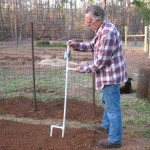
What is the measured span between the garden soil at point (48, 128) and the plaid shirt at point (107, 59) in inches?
36.2

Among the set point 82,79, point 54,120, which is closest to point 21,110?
point 54,120

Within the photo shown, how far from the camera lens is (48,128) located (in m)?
5.18

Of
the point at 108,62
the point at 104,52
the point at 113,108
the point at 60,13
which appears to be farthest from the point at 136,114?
the point at 60,13

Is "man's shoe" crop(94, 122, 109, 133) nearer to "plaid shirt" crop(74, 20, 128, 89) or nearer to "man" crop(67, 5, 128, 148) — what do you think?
"man" crop(67, 5, 128, 148)

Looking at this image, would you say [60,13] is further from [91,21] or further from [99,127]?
[91,21]

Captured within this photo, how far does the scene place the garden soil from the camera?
4.50m

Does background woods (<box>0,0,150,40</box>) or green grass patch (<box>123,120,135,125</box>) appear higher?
background woods (<box>0,0,150,40</box>)

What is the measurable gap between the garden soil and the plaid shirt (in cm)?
92

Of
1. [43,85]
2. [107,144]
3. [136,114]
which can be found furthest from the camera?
[43,85]

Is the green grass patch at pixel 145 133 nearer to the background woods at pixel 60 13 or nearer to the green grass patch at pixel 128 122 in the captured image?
the green grass patch at pixel 128 122

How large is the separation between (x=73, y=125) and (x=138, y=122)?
3.51 ft

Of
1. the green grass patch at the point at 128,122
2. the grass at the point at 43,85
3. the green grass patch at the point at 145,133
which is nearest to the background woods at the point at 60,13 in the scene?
the grass at the point at 43,85

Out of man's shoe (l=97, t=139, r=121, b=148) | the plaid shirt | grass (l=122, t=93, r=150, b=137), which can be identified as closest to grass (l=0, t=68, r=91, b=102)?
grass (l=122, t=93, r=150, b=137)

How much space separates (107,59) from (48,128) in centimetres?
171
